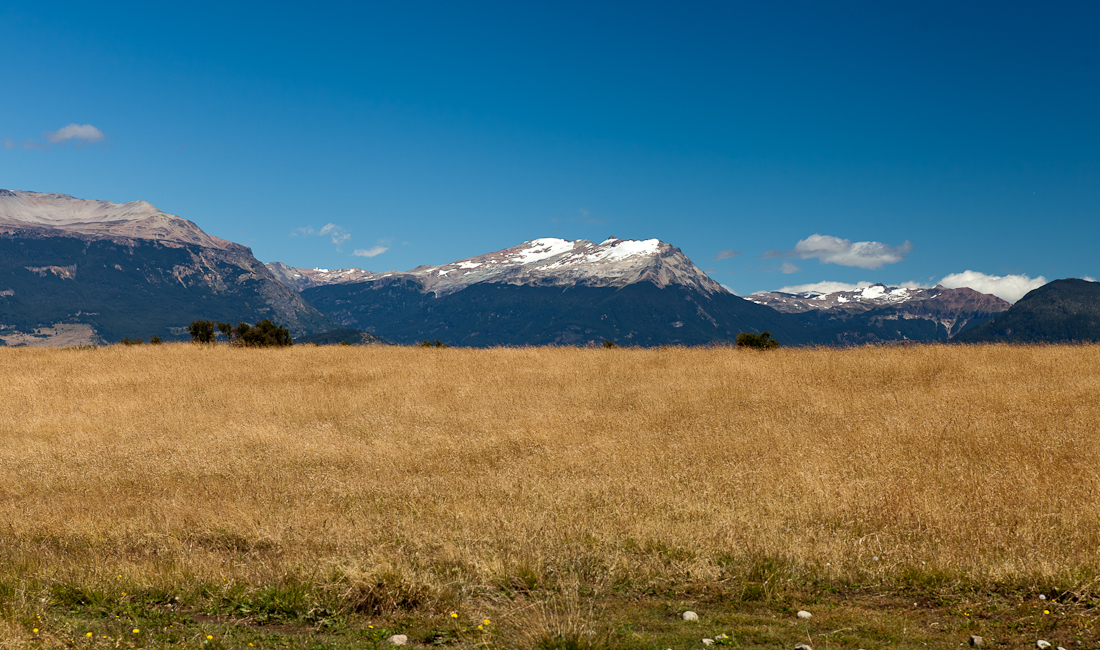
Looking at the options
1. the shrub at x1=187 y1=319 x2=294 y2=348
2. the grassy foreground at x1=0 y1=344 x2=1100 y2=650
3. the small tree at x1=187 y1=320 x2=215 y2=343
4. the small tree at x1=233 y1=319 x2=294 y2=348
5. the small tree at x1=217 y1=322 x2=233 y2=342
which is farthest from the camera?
the small tree at x1=187 y1=320 x2=215 y2=343

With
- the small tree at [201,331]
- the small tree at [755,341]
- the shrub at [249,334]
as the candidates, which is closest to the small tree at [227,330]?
the shrub at [249,334]

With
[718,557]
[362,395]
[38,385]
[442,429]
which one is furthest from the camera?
[38,385]

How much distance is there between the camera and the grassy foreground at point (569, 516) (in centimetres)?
623

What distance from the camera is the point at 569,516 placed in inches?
345

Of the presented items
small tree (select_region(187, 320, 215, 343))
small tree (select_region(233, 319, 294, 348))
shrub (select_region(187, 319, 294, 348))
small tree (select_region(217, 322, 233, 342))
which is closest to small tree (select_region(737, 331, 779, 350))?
shrub (select_region(187, 319, 294, 348))

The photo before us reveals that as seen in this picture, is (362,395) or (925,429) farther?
Answer: (362,395)

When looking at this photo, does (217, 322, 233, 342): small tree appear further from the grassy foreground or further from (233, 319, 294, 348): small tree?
the grassy foreground

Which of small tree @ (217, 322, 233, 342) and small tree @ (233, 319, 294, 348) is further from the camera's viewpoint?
small tree @ (217, 322, 233, 342)

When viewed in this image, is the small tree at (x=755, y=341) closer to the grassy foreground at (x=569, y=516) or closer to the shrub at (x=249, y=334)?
the grassy foreground at (x=569, y=516)

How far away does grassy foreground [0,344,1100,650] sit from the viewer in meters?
6.23

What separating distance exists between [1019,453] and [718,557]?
6701 millimetres

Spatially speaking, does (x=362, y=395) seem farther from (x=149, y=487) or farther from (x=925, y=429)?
(x=925, y=429)

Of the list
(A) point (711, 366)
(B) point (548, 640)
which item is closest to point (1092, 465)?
(B) point (548, 640)

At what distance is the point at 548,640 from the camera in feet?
17.9
